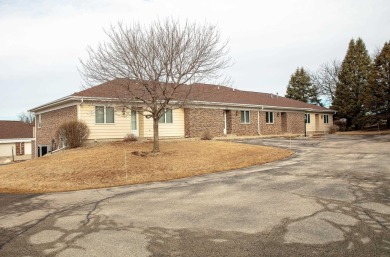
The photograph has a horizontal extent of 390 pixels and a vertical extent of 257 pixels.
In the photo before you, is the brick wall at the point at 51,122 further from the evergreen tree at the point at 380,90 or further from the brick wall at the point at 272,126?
the evergreen tree at the point at 380,90

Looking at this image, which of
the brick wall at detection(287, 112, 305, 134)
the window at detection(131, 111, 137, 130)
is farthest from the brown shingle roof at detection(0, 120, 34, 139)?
the brick wall at detection(287, 112, 305, 134)

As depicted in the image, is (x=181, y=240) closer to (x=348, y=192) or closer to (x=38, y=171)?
(x=348, y=192)

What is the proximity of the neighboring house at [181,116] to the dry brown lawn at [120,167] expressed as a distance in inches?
118

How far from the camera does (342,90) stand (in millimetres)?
41688

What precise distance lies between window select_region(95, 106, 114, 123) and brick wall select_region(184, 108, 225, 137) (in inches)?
246

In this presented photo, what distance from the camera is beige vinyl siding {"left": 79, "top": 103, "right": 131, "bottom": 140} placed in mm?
20625

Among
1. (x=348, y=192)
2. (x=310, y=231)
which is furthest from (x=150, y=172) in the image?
(x=310, y=231)

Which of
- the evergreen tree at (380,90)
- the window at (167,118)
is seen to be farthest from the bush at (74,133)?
the evergreen tree at (380,90)

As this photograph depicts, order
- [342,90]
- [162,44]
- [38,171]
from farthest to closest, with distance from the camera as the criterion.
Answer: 1. [342,90]
2. [162,44]
3. [38,171]

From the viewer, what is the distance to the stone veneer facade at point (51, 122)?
21406mm

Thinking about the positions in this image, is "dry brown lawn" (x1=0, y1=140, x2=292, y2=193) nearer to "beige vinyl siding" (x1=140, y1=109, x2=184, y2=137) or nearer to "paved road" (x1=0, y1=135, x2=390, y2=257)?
"paved road" (x1=0, y1=135, x2=390, y2=257)

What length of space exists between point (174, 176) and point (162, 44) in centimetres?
697

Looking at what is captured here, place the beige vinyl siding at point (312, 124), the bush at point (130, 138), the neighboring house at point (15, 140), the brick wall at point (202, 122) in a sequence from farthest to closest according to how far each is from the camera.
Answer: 1. the neighboring house at point (15, 140)
2. the beige vinyl siding at point (312, 124)
3. the brick wall at point (202, 122)
4. the bush at point (130, 138)

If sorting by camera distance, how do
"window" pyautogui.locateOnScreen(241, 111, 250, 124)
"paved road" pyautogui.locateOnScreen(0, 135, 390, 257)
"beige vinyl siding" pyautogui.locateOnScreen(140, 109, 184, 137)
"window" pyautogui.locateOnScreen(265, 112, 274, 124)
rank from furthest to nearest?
"window" pyautogui.locateOnScreen(265, 112, 274, 124), "window" pyautogui.locateOnScreen(241, 111, 250, 124), "beige vinyl siding" pyautogui.locateOnScreen(140, 109, 184, 137), "paved road" pyautogui.locateOnScreen(0, 135, 390, 257)
